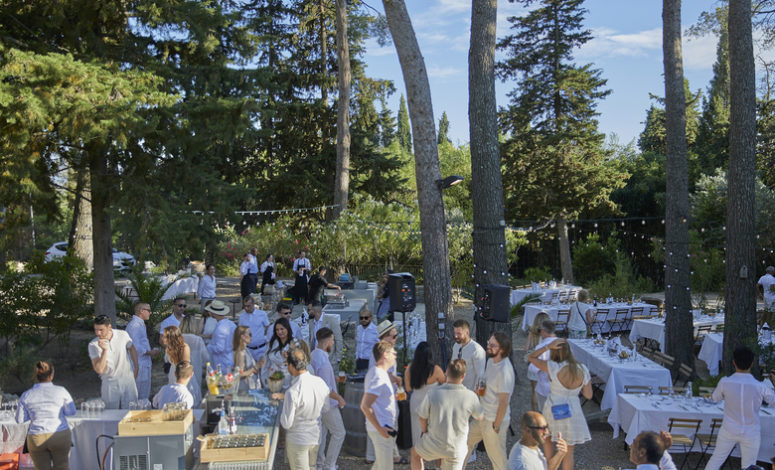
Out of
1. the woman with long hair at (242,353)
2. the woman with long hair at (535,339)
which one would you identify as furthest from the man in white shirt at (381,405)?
the woman with long hair at (535,339)

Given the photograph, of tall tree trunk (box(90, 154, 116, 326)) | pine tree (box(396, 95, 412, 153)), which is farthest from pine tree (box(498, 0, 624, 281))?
pine tree (box(396, 95, 412, 153))

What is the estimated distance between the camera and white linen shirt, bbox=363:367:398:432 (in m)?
5.37

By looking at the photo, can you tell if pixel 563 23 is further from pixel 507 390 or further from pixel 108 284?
pixel 507 390

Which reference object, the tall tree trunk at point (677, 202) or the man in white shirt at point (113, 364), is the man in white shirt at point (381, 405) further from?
the tall tree trunk at point (677, 202)

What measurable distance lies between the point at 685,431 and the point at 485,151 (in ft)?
16.7

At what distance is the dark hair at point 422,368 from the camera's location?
556 centimetres

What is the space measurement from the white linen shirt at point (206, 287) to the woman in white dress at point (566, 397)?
941 centimetres

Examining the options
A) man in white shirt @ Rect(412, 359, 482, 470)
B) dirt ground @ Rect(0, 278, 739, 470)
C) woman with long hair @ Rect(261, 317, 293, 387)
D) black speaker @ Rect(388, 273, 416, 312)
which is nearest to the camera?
man in white shirt @ Rect(412, 359, 482, 470)

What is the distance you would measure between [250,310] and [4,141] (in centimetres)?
441

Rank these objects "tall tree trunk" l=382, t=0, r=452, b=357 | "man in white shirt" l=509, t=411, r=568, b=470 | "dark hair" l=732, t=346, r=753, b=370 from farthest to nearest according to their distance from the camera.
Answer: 1. "tall tree trunk" l=382, t=0, r=452, b=357
2. "dark hair" l=732, t=346, r=753, b=370
3. "man in white shirt" l=509, t=411, r=568, b=470

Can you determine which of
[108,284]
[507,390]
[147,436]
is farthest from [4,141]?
[507,390]

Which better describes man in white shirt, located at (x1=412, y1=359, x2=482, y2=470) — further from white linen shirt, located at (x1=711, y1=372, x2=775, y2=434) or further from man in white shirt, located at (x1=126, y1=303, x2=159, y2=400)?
man in white shirt, located at (x1=126, y1=303, x2=159, y2=400)

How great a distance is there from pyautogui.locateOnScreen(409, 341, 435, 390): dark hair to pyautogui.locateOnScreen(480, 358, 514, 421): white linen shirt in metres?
0.58

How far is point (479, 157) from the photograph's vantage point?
402 inches
